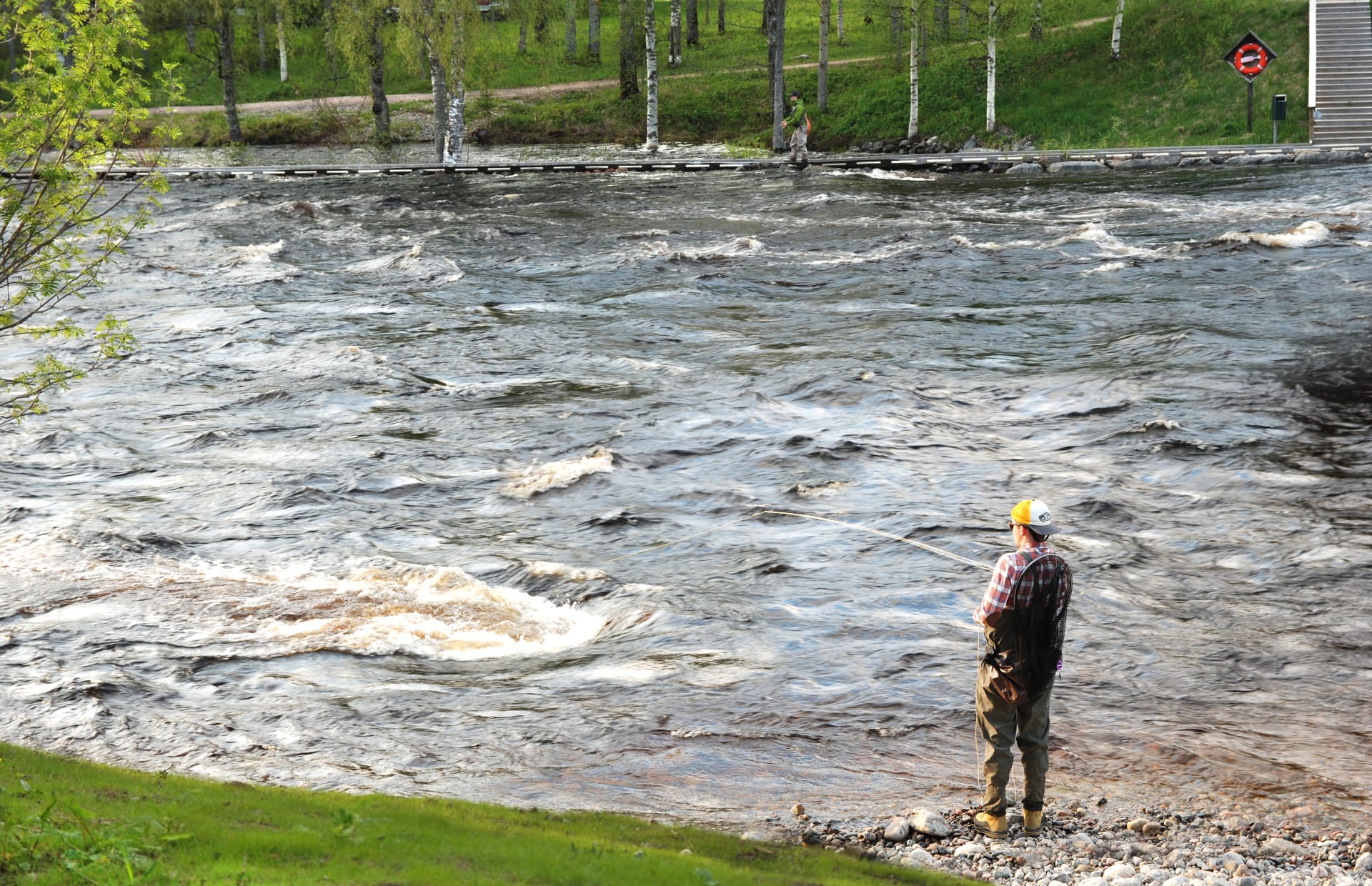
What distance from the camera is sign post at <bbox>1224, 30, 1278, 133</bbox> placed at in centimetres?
4253

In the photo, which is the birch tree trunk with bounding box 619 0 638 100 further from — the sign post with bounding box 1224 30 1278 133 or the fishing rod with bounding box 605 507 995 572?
the fishing rod with bounding box 605 507 995 572

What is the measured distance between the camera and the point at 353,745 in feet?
33.3

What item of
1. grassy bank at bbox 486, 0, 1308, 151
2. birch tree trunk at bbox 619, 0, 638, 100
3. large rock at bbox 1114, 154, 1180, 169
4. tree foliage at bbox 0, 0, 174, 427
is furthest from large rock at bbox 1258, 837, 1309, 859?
birch tree trunk at bbox 619, 0, 638, 100

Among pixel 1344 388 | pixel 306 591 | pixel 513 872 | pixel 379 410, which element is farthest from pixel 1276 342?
pixel 513 872

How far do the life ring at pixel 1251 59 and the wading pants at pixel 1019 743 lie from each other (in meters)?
39.8

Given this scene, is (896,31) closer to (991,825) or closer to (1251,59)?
(1251,59)

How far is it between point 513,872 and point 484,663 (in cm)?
480

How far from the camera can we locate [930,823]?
858 cm

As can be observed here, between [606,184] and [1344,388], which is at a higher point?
[606,184]

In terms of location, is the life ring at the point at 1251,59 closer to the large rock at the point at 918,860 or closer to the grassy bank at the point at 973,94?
the grassy bank at the point at 973,94

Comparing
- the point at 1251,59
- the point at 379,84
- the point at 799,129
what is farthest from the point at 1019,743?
the point at 379,84

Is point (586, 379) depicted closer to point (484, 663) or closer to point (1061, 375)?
point (1061, 375)

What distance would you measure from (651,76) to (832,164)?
30.1 ft

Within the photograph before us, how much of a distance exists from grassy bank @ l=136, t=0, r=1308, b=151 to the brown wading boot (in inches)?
1538
